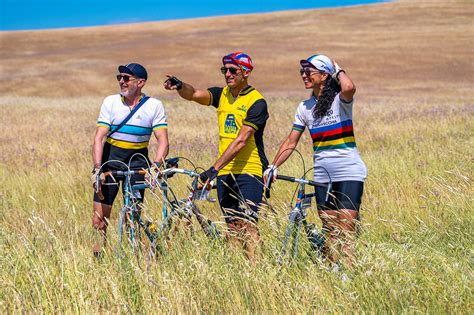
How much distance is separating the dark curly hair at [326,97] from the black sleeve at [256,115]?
1.67 feet

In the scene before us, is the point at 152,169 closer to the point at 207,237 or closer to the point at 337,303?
the point at 207,237

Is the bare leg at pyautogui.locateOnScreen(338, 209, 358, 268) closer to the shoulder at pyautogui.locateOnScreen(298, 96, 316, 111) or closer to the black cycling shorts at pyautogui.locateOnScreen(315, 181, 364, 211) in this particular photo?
the black cycling shorts at pyautogui.locateOnScreen(315, 181, 364, 211)

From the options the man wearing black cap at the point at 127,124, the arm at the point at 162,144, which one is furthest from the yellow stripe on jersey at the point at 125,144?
the arm at the point at 162,144

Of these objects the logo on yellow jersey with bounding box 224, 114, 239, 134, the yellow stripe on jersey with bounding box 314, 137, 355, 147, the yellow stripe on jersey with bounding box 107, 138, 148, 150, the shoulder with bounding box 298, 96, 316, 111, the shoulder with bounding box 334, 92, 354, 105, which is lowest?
the yellow stripe on jersey with bounding box 107, 138, 148, 150

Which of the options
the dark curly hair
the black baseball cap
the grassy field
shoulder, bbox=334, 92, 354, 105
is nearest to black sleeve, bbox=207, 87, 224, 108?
the black baseball cap

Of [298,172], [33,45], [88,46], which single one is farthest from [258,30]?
[298,172]

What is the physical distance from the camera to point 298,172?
9.68 m

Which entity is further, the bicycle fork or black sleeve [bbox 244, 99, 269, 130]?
black sleeve [bbox 244, 99, 269, 130]

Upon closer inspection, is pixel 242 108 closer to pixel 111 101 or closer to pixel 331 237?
pixel 111 101

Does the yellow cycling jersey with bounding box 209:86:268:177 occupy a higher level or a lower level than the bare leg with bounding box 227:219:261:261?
higher

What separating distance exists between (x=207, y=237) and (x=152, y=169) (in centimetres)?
78

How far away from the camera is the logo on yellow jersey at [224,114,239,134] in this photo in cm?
598

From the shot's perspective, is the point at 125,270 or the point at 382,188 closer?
the point at 125,270

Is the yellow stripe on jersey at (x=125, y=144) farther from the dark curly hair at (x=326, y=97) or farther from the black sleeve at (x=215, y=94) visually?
the dark curly hair at (x=326, y=97)
